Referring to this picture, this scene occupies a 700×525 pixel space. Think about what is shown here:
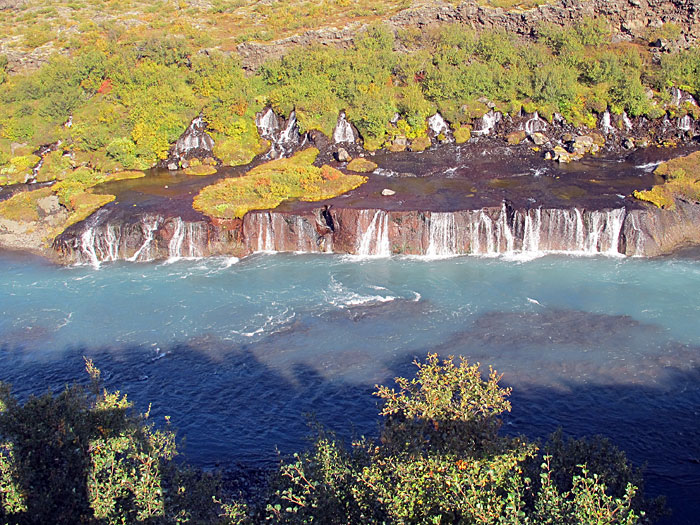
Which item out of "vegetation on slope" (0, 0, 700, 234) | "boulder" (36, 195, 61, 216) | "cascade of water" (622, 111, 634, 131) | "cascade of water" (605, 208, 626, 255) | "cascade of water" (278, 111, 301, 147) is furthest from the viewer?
"cascade of water" (278, 111, 301, 147)

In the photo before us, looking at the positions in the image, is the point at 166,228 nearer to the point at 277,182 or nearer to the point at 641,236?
the point at 277,182

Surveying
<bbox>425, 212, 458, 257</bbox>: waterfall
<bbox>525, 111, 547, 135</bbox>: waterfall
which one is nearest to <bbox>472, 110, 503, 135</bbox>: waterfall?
<bbox>525, 111, 547, 135</bbox>: waterfall

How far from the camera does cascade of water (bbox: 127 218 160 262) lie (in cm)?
4118

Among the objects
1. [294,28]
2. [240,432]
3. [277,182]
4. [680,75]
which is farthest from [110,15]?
[240,432]

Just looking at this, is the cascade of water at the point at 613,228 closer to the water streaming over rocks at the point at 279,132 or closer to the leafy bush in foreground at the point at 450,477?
the leafy bush in foreground at the point at 450,477

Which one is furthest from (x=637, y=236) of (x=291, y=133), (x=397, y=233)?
(x=291, y=133)

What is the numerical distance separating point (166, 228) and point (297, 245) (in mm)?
8696

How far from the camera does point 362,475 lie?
1356 centimetres

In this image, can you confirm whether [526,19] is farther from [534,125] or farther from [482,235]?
[482,235]

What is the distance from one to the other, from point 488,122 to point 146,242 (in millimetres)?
32852

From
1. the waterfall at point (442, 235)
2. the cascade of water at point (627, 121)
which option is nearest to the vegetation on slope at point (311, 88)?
the cascade of water at point (627, 121)

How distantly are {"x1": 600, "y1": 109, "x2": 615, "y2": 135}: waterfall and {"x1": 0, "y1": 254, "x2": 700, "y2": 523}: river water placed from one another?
73.2 ft

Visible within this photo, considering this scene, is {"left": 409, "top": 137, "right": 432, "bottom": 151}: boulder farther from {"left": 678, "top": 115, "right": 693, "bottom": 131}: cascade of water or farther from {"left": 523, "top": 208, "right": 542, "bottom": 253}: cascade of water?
{"left": 678, "top": 115, "right": 693, "bottom": 131}: cascade of water

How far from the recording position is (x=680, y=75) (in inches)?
2280
